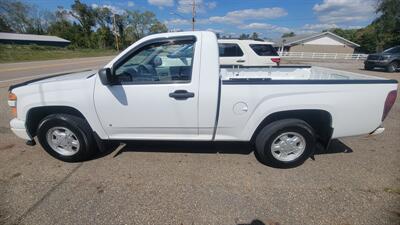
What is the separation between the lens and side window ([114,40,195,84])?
292 centimetres

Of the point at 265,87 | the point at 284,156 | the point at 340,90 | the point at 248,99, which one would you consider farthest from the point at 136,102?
the point at 340,90

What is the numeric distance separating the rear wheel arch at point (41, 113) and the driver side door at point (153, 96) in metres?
0.43

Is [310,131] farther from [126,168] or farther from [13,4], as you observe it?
[13,4]

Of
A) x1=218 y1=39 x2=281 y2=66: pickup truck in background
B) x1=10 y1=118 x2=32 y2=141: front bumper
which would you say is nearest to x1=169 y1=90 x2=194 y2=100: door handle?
x1=10 y1=118 x2=32 y2=141: front bumper

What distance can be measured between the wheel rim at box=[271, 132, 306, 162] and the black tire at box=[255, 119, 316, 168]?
0.03 metres

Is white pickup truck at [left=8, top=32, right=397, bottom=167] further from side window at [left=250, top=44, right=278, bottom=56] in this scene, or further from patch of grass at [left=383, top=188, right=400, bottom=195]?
side window at [left=250, top=44, right=278, bottom=56]

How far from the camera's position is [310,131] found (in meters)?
3.02

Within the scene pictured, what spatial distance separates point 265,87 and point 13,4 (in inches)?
3556

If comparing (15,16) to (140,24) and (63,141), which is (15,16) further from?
(63,141)

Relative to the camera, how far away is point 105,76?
8.98 ft

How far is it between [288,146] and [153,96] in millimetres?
1985

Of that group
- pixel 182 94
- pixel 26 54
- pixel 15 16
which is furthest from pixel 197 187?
pixel 15 16

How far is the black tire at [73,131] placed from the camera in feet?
10.2

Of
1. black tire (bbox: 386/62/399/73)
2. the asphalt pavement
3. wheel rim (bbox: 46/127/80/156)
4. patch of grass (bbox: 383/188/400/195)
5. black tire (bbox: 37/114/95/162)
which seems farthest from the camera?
black tire (bbox: 386/62/399/73)
